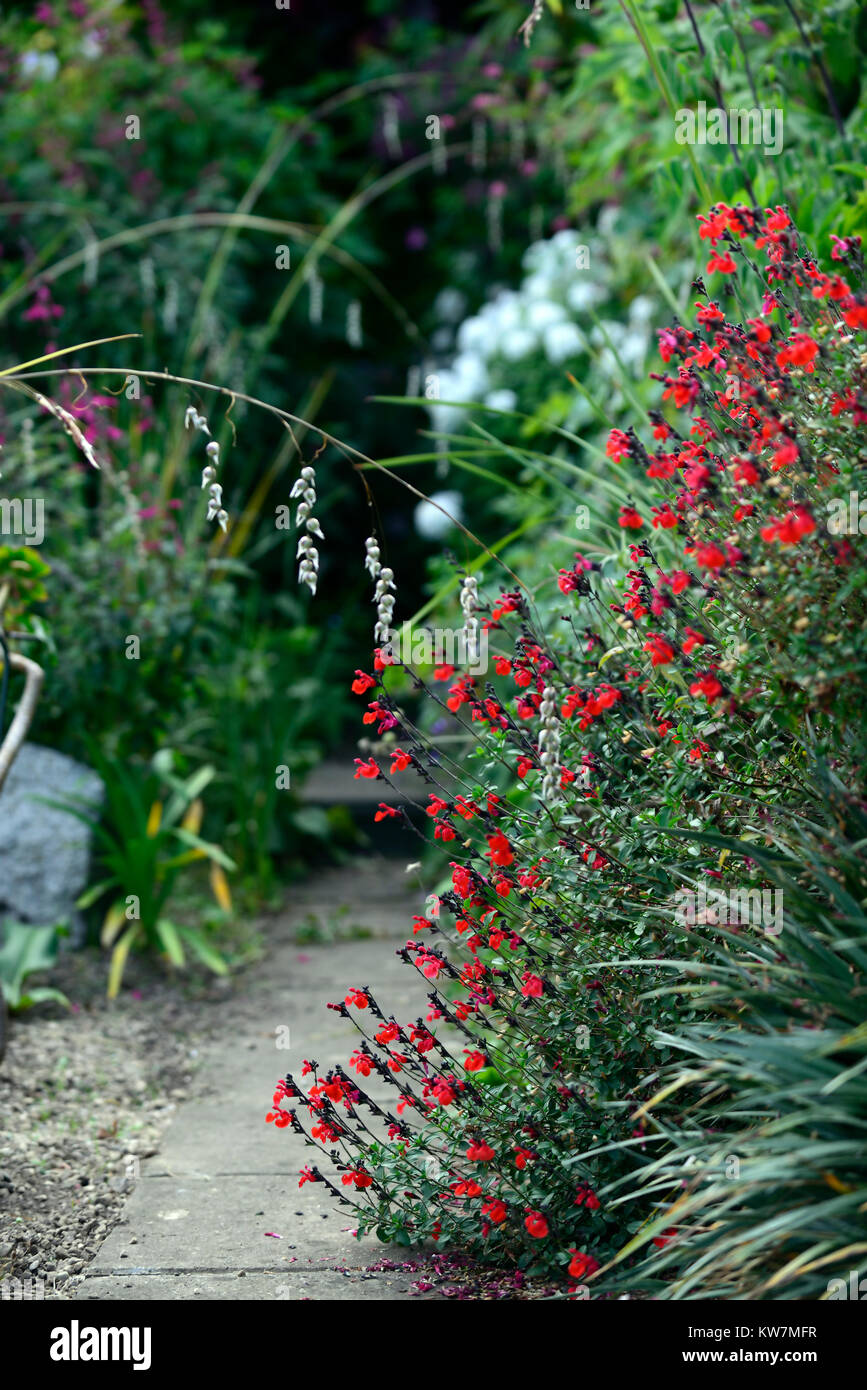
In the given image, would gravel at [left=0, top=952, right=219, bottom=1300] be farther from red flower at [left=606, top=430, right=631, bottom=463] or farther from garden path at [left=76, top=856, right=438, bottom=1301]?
red flower at [left=606, top=430, right=631, bottom=463]

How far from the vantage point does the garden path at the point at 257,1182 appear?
6.84 feet

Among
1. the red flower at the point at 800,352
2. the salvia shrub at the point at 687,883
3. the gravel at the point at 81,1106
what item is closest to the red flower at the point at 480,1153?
the salvia shrub at the point at 687,883

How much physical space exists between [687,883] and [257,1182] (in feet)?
3.58

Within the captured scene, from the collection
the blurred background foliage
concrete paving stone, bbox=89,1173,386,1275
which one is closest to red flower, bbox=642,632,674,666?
the blurred background foliage

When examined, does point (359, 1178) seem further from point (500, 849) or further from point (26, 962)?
point (26, 962)

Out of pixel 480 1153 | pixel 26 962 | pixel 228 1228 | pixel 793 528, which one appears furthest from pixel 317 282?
pixel 480 1153

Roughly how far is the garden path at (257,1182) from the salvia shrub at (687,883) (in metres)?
0.13

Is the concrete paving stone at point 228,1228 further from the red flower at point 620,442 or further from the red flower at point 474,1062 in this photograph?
the red flower at point 620,442

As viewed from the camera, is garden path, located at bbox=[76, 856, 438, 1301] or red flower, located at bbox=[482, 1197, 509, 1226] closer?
red flower, located at bbox=[482, 1197, 509, 1226]

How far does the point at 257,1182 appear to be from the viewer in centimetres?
253

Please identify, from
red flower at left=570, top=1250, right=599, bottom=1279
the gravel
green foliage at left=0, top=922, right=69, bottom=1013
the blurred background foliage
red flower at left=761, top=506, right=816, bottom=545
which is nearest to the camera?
red flower at left=761, top=506, right=816, bottom=545

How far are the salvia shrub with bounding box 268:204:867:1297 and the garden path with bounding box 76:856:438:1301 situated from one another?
0.13m

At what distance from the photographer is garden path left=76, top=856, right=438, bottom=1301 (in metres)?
2.08
